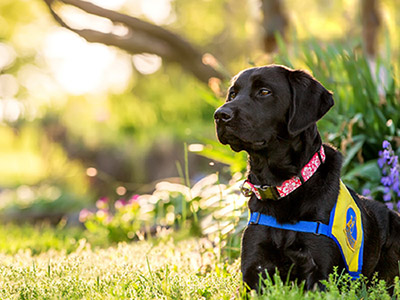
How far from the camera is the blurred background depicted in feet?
16.8

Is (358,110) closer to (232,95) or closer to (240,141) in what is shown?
(232,95)

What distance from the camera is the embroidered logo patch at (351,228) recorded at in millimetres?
3014

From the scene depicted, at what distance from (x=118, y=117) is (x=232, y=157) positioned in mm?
6924

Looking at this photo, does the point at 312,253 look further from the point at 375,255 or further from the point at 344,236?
the point at 375,255

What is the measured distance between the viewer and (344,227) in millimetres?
2984

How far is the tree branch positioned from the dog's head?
573 cm

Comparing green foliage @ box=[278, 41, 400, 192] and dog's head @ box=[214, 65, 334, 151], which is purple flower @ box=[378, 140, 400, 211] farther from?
dog's head @ box=[214, 65, 334, 151]

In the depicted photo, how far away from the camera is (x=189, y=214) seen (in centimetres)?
694

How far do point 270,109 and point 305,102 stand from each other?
19 centimetres

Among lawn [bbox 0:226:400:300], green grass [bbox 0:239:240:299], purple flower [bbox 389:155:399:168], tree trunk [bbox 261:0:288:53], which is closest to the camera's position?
lawn [bbox 0:226:400:300]

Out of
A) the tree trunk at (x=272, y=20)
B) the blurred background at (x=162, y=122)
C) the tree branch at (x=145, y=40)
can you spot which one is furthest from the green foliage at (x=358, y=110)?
the tree trunk at (x=272, y=20)

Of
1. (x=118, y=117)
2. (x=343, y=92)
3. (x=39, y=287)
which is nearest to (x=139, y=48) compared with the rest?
(x=118, y=117)

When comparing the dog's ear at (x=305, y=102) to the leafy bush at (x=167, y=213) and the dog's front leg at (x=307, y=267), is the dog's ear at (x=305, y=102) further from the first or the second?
the leafy bush at (x=167, y=213)

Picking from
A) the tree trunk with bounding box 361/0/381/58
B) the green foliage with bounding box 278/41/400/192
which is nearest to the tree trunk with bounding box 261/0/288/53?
the green foliage with bounding box 278/41/400/192
